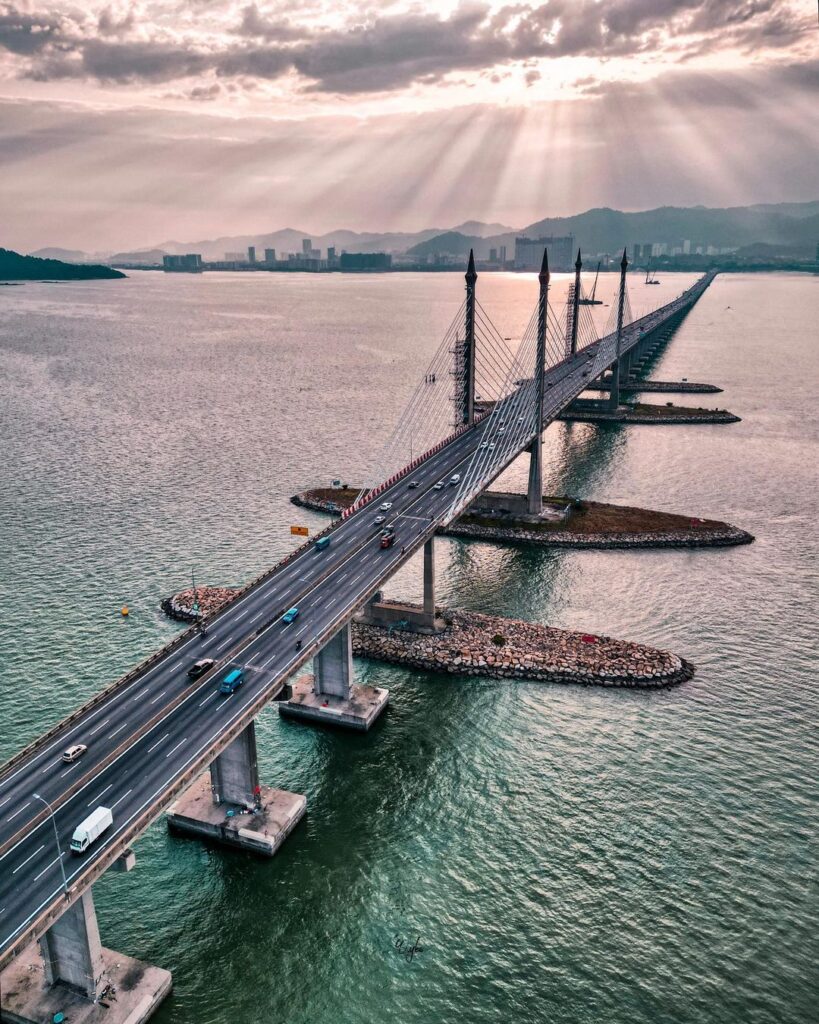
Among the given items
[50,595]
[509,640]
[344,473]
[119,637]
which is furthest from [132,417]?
[509,640]

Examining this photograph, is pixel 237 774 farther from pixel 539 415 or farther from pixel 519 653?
pixel 539 415

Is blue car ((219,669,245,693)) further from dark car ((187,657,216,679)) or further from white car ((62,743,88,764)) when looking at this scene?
white car ((62,743,88,764))

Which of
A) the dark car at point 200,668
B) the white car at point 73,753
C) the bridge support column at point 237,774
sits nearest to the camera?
the white car at point 73,753

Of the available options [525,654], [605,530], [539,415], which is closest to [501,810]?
[525,654]

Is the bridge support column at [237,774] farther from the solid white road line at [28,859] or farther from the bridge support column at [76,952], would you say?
the solid white road line at [28,859]

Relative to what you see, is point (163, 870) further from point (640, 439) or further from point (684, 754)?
point (640, 439)

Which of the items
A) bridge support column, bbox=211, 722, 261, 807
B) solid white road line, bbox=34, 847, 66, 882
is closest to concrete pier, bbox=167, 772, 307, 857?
bridge support column, bbox=211, 722, 261, 807

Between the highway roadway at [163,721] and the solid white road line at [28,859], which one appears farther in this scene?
the highway roadway at [163,721]

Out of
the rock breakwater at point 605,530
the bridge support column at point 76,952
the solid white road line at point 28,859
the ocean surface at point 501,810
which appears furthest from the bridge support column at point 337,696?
the rock breakwater at point 605,530
